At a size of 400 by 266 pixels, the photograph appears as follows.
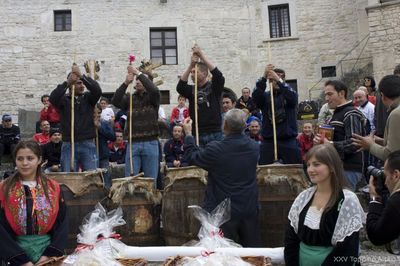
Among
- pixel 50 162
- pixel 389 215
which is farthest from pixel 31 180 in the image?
pixel 50 162

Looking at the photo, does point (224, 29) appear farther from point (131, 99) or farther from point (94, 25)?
point (131, 99)

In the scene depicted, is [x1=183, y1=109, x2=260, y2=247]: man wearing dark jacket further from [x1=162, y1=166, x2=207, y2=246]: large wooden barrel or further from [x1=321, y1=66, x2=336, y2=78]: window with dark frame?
[x1=321, y1=66, x2=336, y2=78]: window with dark frame

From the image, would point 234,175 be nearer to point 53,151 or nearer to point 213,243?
point 213,243

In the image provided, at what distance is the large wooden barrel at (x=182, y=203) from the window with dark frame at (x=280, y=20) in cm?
1691

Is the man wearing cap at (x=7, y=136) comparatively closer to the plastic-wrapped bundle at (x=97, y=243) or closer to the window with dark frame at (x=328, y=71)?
the plastic-wrapped bundle at (x=97, y=243)

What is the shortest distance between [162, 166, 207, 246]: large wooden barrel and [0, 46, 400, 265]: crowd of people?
243 mm

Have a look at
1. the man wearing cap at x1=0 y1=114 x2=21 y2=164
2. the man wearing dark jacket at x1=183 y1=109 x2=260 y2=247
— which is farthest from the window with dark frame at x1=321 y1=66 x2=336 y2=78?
the man wearing dark jacket at x1=183 y1=109 x2=260 y2=247

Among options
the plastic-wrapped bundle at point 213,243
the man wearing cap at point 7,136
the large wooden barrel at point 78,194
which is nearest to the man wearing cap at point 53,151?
the man wearing cap at point 7,136

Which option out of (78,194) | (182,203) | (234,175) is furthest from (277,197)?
(78,194)

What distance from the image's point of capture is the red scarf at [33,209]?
375cm

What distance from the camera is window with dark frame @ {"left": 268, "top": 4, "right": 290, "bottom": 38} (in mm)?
21016

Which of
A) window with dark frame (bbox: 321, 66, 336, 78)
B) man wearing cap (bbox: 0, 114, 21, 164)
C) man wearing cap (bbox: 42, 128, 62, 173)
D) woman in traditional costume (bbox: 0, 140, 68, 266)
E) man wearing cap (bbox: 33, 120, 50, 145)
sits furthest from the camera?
window with dark frame (bbox: 321, 66, 336, 78)

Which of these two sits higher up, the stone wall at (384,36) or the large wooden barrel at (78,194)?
the stone wall at (384,36)

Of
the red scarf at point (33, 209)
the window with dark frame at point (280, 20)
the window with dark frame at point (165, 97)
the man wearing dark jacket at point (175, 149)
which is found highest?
the window with dark frame at point (280, 20)
